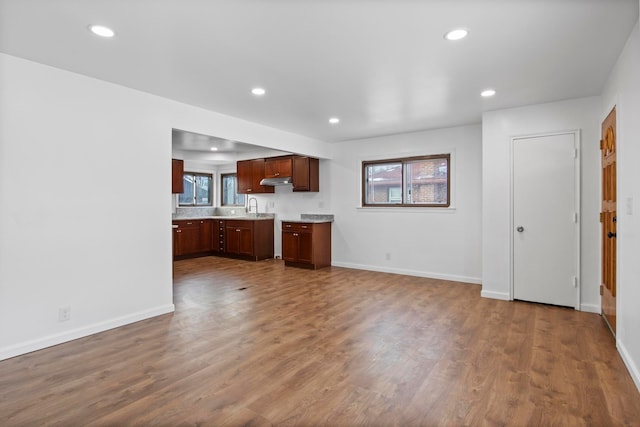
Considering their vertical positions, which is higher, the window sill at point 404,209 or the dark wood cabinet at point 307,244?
the window sill at point 404,209

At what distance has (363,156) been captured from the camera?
621 cm

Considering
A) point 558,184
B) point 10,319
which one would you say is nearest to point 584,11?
point 558,184

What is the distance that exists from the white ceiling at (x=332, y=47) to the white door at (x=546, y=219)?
621mm

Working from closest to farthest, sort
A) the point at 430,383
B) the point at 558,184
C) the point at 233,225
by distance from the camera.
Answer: the point at 430,383 < the point at 558,184 < the point at 233,225

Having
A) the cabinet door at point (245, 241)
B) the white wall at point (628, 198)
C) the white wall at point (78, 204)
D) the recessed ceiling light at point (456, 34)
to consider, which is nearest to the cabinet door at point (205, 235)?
the cabinet door at point (245, 241)

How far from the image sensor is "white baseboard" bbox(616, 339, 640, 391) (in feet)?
7.31

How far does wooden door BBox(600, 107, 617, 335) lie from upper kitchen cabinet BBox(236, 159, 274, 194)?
5.60 metres

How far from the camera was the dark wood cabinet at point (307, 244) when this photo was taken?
244 inches

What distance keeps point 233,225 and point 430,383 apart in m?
5.91

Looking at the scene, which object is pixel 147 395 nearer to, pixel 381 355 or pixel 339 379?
pixel 339 379

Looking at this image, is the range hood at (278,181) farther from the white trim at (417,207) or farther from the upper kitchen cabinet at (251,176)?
the white trim at (417,207)

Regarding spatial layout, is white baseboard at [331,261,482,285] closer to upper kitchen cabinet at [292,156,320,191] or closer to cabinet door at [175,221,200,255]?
upper kitchen cabinet at [292,156,320,191]

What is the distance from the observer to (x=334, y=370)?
96.3 inches

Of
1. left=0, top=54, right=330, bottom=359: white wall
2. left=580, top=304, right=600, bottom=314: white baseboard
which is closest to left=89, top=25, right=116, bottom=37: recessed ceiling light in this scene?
left=0, top=54, right=330, bottom=359: white wall
